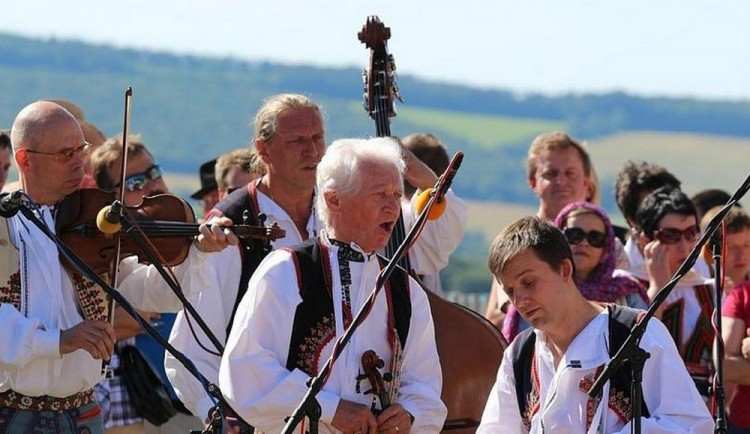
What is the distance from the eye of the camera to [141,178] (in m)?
8.33

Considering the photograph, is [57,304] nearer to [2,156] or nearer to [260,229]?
[260,229]

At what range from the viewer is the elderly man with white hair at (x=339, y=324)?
535cm

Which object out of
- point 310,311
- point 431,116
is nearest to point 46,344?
point 310,311

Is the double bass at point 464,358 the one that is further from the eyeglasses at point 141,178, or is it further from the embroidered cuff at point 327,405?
the eyeglasses at point 141,178

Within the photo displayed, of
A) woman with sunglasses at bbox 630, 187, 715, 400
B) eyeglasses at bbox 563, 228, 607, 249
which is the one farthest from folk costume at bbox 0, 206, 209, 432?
Result: woman with sunglasses at bbox 630, 187, 715, 400

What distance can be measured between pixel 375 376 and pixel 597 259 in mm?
2298

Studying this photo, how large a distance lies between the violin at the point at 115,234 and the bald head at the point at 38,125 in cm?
24

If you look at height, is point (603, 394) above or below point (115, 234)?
below

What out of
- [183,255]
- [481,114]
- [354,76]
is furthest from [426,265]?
[481,114]

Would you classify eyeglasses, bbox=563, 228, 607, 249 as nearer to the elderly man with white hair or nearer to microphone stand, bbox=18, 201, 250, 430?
the elderly man with white hair

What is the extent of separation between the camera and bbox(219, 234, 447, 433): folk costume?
535 centimetres

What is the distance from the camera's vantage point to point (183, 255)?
6035 millimetres

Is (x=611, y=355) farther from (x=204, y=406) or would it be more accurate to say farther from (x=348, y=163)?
(x=204, y=406)

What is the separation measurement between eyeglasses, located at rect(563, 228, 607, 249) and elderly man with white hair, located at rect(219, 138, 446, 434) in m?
2.01
